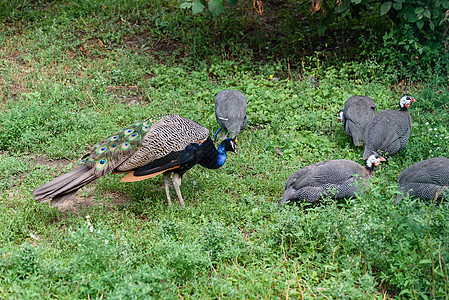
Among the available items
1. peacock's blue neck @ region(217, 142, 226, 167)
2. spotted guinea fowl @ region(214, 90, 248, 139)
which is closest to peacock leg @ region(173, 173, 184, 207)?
peacock's blue neck @ region(217, 142, 226, 167)

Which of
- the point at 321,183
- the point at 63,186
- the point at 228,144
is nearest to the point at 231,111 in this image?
the point at 228,144

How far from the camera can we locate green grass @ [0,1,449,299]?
4.21m

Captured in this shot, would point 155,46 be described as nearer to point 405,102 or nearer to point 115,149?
point 115,149

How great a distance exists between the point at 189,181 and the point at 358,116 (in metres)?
2.72

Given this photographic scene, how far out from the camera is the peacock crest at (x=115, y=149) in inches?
212

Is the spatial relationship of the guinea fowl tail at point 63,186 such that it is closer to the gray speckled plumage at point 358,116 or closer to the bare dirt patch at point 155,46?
the gray speckled plumage at point 358,116

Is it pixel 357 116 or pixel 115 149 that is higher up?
pixel 115 149

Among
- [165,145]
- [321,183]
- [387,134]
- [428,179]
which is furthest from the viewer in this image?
[387,134]

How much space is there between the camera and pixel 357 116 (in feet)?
23.4

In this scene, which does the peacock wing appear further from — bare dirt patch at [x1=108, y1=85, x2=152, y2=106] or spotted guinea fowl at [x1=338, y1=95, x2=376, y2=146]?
bare dirt patch at [x1=108, y1=85, x2=152, y2=106]

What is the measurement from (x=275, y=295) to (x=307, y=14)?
25.2 ft

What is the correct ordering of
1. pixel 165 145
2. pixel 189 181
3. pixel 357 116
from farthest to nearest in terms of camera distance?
pixel 357 116, pixel 189 181, pixel 165 145

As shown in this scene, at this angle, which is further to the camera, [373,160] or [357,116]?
[357,116]

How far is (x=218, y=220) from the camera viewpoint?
5484 mm
